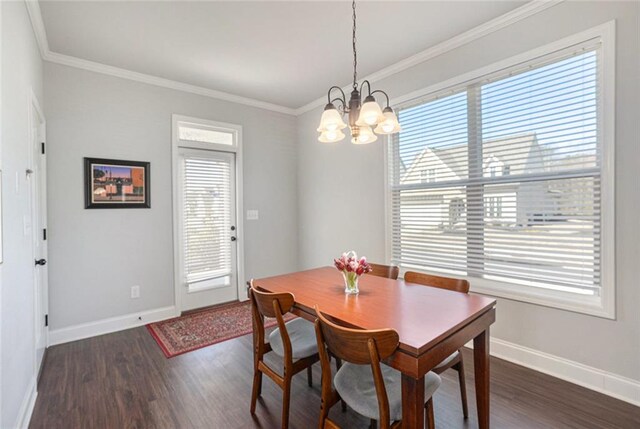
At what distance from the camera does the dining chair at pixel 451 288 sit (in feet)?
5.70

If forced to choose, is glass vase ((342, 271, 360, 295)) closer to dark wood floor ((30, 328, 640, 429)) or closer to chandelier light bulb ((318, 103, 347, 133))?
dark wood floor ((30, 328, 640, 429))

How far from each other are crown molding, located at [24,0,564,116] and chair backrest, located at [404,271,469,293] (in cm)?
212

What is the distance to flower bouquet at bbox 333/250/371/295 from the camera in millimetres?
1888

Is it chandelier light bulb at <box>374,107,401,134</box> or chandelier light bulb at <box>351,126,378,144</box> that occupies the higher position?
chandelier light bulb at <box>374,107,401,134</box>

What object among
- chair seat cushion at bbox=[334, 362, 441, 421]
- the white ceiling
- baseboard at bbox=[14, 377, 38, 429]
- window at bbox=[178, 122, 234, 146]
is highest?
the white ceiling

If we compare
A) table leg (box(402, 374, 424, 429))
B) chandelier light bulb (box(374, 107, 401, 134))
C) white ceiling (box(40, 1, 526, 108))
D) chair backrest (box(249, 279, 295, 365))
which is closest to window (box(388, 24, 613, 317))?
white ceiling (box(40, 1, 526, 108))

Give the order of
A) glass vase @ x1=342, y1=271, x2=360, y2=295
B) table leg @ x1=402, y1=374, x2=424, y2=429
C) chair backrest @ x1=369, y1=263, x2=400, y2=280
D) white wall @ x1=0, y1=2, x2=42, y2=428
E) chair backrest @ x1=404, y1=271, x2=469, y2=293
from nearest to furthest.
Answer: table leg @ x1=402, y1=374, x2=424, y2=429 → white wall @ x1=0, y1=2, x2=42, y2=428 → glass vase @ x1=342, y1=271, x2=360, y2=295 → chair backrest @ x1=404, y1=271, x2=469, y2=293 → chair backrest @ x1=369, y1=263, x2=400, y2=280

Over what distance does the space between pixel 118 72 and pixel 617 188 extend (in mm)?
4545

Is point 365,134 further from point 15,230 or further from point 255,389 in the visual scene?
point 15,230

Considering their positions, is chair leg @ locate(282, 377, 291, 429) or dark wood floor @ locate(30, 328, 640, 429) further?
dark wood floor @ locate(30, 328, 640, 429)

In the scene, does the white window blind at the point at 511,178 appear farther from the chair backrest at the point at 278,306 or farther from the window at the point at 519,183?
the chair backrest at the point at 278,306

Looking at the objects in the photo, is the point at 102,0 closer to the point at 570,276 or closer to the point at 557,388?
the point at 570,276

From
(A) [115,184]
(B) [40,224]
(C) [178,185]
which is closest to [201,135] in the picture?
(C) [178,185]

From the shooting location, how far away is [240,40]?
2807mm
